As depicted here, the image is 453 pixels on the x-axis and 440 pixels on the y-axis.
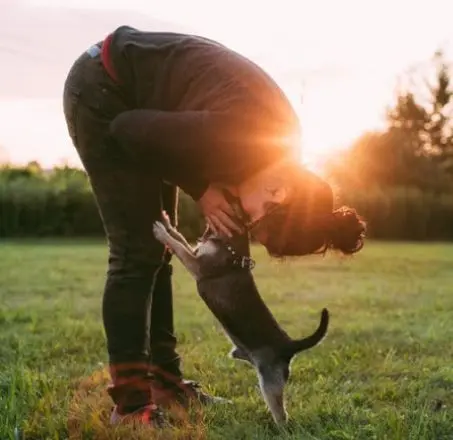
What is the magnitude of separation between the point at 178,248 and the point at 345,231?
2.14 feet

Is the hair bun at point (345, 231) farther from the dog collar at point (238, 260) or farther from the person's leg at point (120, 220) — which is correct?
the person's leg at point (120, 220)

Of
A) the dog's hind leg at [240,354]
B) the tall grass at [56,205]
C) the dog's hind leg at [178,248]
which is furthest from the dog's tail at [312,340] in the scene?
the tall grass at [56,205]

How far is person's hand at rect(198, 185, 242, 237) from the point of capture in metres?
2.87

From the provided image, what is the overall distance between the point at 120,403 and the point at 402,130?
3747cm

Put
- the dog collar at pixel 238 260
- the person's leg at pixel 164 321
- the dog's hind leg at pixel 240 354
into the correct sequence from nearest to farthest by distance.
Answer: the dog collar at pixel 238 260, the dog's hind leg at pixel 240 354, the person's leg at pixel 164 321

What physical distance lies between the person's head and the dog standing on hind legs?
0.16 meters

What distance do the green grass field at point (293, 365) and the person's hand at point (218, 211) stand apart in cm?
77

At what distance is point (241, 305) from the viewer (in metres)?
2.98

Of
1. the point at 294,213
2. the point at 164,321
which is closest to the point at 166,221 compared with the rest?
the point at 164,321

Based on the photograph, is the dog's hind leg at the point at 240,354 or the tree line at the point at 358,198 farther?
the tree line at the point at 358,198

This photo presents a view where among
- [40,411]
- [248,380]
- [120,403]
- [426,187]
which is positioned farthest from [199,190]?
[426,187]

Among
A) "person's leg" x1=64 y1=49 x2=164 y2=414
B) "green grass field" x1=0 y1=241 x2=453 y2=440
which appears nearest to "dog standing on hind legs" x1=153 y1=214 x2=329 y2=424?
"person's leg" x1=64 y1=49 x2=164 y2=414

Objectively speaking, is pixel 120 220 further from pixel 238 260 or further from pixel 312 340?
pixel 312 340

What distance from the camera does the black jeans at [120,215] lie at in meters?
2.90
